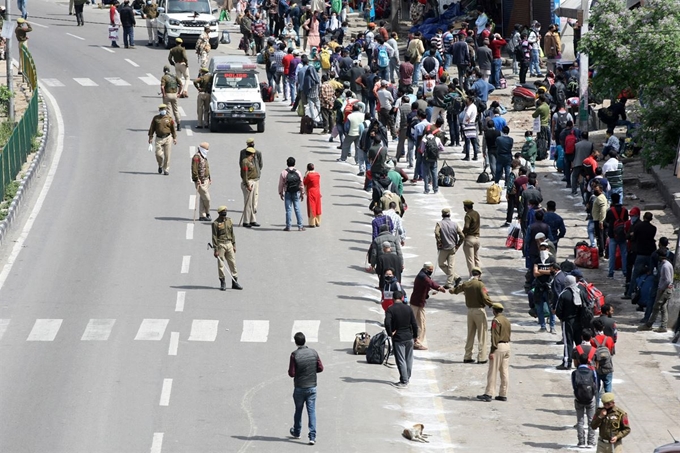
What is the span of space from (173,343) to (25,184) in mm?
11684

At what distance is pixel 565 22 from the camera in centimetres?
4966

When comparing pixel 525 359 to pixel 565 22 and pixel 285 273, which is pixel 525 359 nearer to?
pixel 285 273

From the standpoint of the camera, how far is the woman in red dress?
30.5 meters

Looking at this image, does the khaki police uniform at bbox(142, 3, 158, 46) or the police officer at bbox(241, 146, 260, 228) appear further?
the khaki police uniform at bbox(142, 3, 158, 46)

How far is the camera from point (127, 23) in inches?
2207

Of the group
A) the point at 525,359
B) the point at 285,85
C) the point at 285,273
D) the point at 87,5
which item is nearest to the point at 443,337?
the point at 525,359

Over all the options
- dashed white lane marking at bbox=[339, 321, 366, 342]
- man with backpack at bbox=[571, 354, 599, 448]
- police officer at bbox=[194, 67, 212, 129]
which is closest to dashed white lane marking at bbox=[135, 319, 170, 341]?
dashed white lane marking at bbox=[339, 321, 366, 342]

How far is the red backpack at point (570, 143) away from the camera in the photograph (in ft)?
110

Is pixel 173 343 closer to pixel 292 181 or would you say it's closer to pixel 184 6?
pixel 292 181

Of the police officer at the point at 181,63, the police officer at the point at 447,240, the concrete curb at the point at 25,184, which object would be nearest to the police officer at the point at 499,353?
the police officer at the point at 447,240

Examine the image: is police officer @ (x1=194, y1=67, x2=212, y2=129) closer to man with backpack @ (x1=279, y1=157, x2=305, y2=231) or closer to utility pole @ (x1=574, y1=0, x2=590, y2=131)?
man with backpack @ (x1=279, y1=157, x2=305, y2=231)

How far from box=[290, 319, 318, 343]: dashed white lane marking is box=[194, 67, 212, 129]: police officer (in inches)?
646

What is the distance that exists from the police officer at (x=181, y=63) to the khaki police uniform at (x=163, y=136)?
8.47m

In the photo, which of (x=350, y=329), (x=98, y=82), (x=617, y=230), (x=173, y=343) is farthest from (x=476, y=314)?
(x=98, y=82)
